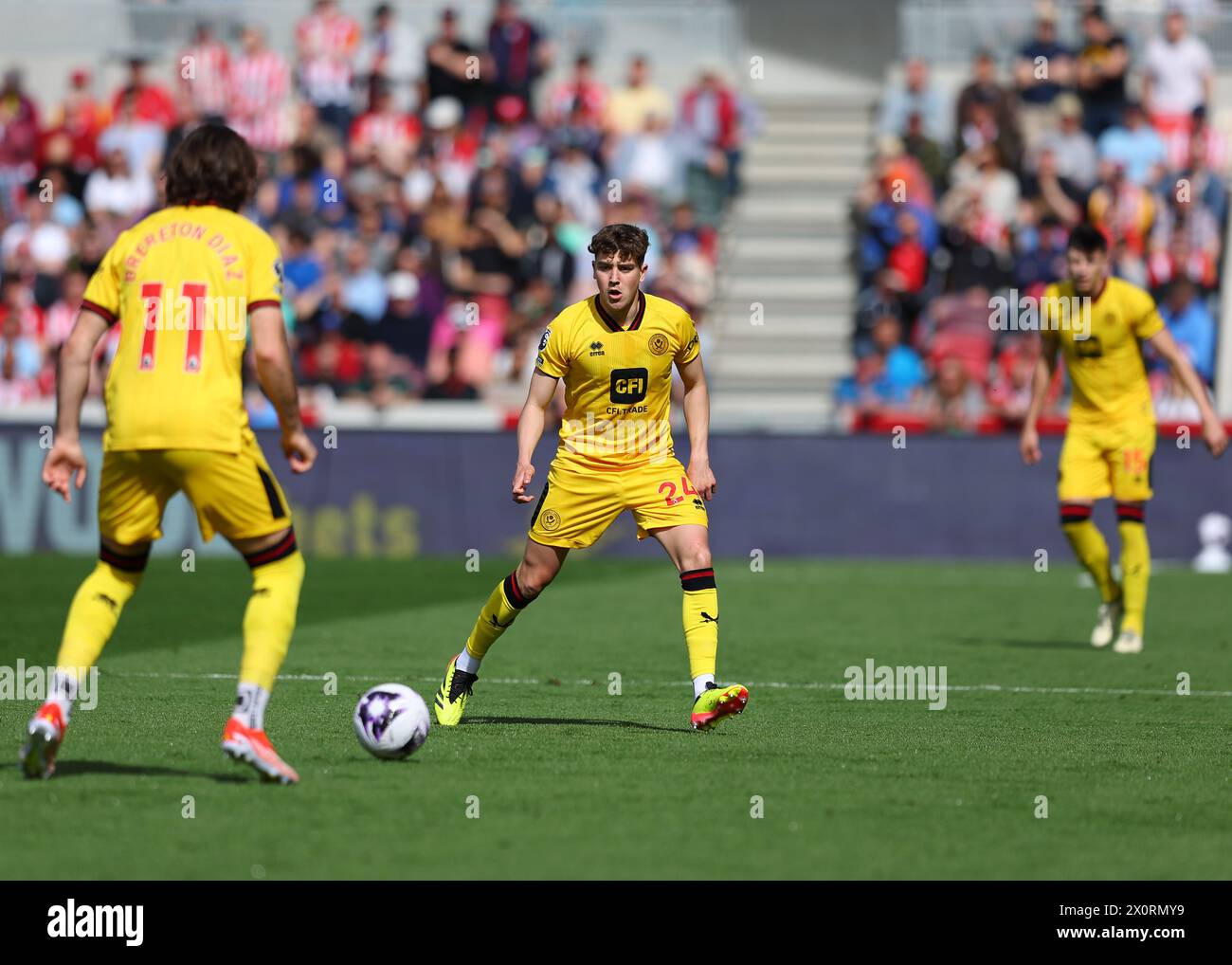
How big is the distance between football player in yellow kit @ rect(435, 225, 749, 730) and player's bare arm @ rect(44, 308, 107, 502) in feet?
8.16

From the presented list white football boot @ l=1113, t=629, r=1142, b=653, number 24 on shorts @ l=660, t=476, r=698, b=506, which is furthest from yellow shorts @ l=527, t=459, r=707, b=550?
white football boot @ l=1113, t=629, r=1142, b=653

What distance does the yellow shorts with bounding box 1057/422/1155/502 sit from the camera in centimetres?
1334

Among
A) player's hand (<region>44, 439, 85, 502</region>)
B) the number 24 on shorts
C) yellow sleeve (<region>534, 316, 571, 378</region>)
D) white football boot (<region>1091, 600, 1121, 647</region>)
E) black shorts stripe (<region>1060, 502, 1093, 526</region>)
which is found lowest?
white football boot (<region>1091, 600, 1121, 647</region>)

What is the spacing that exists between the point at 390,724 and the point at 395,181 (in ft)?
59.1

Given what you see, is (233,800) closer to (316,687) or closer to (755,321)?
(316,687)

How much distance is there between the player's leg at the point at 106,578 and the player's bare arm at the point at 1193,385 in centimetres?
773

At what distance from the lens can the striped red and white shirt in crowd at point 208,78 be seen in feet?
88.4

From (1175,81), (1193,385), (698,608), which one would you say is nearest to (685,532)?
(698,608)

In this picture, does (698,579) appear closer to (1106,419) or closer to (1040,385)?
(1040,385)

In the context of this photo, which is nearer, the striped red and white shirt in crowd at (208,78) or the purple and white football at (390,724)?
the purple and white football at (390,724)

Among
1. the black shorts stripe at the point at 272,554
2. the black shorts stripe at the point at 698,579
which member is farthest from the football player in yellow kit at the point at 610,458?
the black shorts stripe at the point at 272,554

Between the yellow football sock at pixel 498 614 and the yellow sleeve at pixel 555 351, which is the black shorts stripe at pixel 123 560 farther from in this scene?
the yellow sleeve at pixel 555 351
